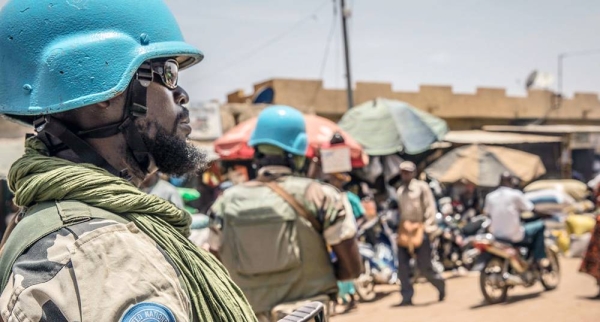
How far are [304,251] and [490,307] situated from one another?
5.48m

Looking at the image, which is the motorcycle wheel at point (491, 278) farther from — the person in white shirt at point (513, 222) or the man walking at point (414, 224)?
the man walking at point (414, 224)

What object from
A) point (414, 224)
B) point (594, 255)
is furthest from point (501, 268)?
point (414, 224)

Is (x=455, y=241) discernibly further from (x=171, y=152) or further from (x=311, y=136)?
(x=171, y=152)

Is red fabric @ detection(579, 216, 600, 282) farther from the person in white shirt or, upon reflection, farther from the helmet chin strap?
the helmet chin strap

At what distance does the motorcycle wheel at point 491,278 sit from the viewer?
8.70 metres

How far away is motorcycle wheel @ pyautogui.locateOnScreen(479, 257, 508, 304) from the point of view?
28.5 ft

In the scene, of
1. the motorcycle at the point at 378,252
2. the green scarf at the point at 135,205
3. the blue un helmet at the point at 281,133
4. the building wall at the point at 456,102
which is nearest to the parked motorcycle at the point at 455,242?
the motorcycle at the point at 378,252

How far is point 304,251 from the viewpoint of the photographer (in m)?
3.81

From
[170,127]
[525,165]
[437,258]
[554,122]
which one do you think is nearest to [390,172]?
[437,258]

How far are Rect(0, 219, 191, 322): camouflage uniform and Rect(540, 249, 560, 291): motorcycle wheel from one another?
8.86 meters

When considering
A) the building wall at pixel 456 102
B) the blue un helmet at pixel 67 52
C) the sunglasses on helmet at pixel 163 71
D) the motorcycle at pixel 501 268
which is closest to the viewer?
the blue un helmet at pixel 67 52

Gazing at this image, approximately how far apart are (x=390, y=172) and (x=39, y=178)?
39.4 feet

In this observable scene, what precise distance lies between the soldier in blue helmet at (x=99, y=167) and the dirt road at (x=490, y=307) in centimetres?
684

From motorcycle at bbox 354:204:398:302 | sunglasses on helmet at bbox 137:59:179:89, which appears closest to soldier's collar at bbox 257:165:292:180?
sunglasses on helmet at bbox 137:59:179:89
